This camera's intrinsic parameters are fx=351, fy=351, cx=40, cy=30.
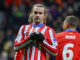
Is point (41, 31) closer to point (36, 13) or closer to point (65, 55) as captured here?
point (36, 13)

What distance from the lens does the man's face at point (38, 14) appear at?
A: 17.5ft

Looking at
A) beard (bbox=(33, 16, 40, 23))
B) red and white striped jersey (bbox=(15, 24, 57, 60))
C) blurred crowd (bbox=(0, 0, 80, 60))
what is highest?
beard (bbox=(33, 16, 40, 23))

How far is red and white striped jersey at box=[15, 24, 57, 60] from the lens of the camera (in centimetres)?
520

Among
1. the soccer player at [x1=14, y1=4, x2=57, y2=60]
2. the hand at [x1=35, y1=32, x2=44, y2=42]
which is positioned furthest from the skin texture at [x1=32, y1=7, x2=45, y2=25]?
the hand at [x1=35, y1=32, x2=44, y2=42]

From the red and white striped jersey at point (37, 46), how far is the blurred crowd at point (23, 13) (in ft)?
19.9

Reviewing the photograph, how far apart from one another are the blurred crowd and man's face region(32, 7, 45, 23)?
20.0ft

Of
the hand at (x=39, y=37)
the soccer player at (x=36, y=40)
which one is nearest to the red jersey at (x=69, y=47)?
the soccer player at (x=36, y=40)

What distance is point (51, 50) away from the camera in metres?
5.24

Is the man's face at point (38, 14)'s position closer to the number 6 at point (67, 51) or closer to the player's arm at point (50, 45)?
the player's arm at point (50, 45)

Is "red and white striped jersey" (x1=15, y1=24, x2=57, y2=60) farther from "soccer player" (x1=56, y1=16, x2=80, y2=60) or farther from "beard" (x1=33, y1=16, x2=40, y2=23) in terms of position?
"soccer player" (x1=56, y1=16, x2=80, y2=60)

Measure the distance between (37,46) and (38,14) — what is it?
50 cm

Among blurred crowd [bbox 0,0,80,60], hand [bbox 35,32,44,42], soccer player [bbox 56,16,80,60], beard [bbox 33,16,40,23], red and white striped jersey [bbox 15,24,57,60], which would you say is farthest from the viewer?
blurred crowd [bbox 0,0,80,60]

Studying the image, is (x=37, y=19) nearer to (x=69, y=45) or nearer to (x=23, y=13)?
(x=69, y=45)

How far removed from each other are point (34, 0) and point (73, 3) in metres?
1.56
